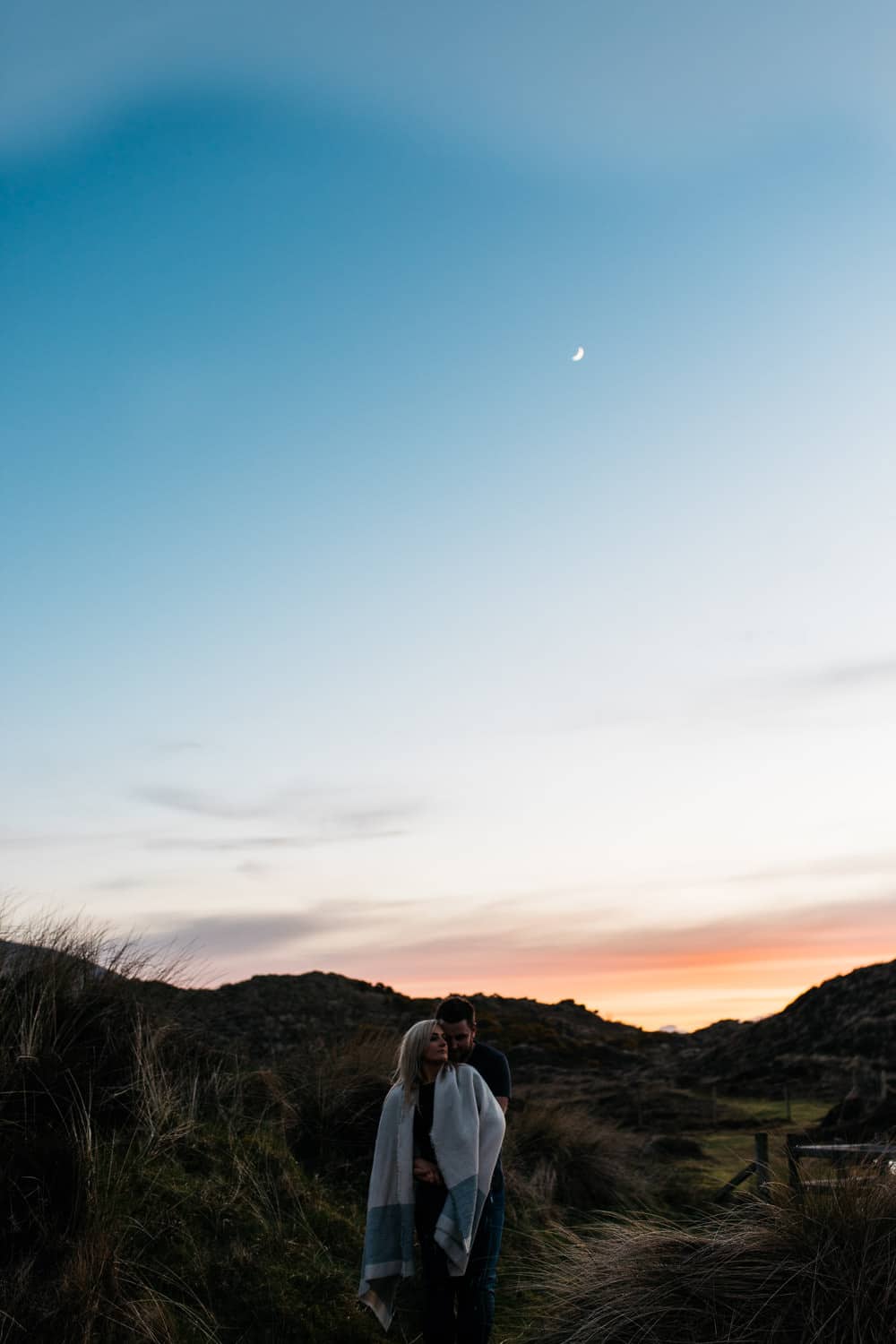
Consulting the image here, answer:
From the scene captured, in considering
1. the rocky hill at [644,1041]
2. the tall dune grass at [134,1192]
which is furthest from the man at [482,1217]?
the rocky hill at [644,1041]

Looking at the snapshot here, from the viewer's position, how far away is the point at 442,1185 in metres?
5.61

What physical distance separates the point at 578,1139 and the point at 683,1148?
493 centimetres

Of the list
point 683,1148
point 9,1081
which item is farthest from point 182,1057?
point 683,1148

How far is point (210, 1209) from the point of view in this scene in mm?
8141

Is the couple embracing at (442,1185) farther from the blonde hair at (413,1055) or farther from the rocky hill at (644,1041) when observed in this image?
the rocky hill at (644,1041)

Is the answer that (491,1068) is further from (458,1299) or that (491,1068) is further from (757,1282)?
(757,1282)

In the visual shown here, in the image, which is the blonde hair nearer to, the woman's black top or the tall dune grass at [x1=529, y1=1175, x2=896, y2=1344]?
the woman's black top

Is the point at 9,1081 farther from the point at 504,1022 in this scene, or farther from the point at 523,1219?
the point at 504,1022

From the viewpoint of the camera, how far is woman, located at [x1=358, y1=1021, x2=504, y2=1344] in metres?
5.48

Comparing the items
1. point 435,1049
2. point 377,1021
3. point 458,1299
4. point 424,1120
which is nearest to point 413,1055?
point 435,1049

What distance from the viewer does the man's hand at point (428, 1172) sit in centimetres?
558

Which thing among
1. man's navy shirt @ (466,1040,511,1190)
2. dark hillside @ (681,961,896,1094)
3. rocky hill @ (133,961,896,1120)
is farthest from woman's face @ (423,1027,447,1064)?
dark hillside @ (681,961,896,1094)

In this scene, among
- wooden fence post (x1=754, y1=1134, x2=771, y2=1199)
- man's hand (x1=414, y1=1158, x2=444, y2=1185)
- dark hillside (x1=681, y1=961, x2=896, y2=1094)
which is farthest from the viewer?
dark hillside (x1=681, y1=961, x2=896, y2=1094)

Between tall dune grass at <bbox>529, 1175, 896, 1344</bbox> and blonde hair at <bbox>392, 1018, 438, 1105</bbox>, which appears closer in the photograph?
blonde hair at <bbox>392, 1018, 438, 1105</bbox>
